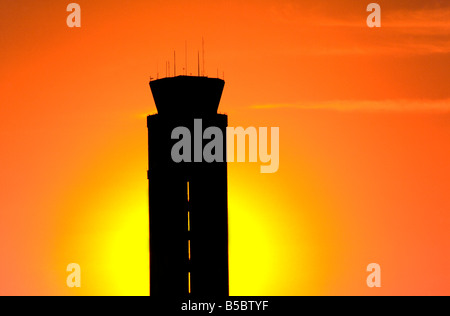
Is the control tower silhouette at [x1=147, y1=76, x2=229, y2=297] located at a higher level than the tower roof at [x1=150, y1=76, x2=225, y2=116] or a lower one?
lower

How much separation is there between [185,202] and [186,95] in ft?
39.7

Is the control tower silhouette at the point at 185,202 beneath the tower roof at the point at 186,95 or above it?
beneath

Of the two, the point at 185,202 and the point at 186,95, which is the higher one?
the point at 186,95

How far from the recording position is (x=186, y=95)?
174000 millimetres

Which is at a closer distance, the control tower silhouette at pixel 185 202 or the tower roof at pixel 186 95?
the control tower silhouette at pixel 185 202

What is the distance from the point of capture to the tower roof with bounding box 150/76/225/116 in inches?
6831

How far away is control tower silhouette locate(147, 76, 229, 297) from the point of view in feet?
567

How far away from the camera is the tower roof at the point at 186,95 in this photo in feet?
569

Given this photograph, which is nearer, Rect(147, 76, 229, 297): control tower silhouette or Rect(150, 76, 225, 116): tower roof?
Rect(147, 76, 229, 297): control tower silhouette

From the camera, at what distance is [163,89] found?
17438cm

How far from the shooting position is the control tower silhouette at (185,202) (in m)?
173
